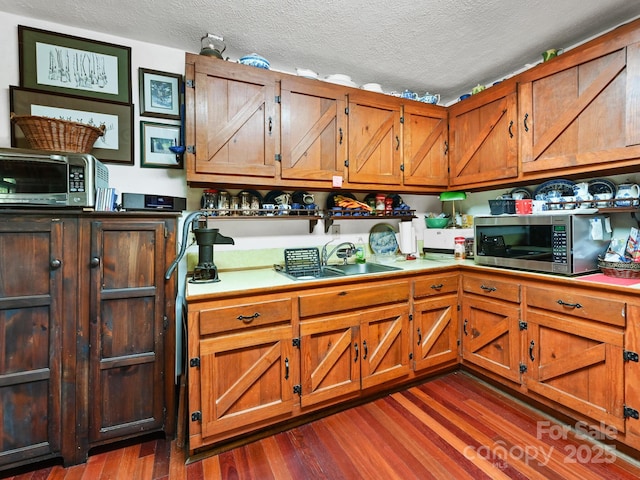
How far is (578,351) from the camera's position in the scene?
65.6 inches

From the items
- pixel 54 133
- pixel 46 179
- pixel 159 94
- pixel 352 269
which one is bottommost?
pixel 352 269

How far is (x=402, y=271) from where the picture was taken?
82.1 inches

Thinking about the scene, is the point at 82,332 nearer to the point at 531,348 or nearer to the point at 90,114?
the point at 90,114

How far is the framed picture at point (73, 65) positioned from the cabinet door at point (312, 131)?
1.06 meters

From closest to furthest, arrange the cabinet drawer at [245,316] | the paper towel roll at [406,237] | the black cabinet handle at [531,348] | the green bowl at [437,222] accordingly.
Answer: the cabinet drawer at [245,316]
the black cabinet handle at [531,348]
the paper towel roll at [406,237]
the green bowl at [437,222]

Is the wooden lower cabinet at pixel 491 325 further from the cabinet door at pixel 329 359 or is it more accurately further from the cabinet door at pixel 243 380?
the cabinet door at pixel 243 380

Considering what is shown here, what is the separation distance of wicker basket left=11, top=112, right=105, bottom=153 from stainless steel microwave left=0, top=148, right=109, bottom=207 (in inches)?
4.3

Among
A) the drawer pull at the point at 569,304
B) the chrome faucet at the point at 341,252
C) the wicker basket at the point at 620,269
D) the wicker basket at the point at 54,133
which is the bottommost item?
the drawer pull at the point at 569,304

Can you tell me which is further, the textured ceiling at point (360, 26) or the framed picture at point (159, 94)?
the framed picture at point (159, 94)

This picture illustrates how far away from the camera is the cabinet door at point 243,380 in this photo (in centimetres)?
153

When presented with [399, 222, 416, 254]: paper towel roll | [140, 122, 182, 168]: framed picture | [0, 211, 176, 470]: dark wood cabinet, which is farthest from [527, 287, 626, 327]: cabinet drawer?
[140, 122, 182, 168]: framed picture

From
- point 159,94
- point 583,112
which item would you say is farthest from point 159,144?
point 583,112

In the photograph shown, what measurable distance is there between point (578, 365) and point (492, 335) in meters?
0.50

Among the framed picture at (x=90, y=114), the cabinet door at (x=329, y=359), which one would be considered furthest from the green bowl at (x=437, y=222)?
the framed picture at (x=90, y=114)
